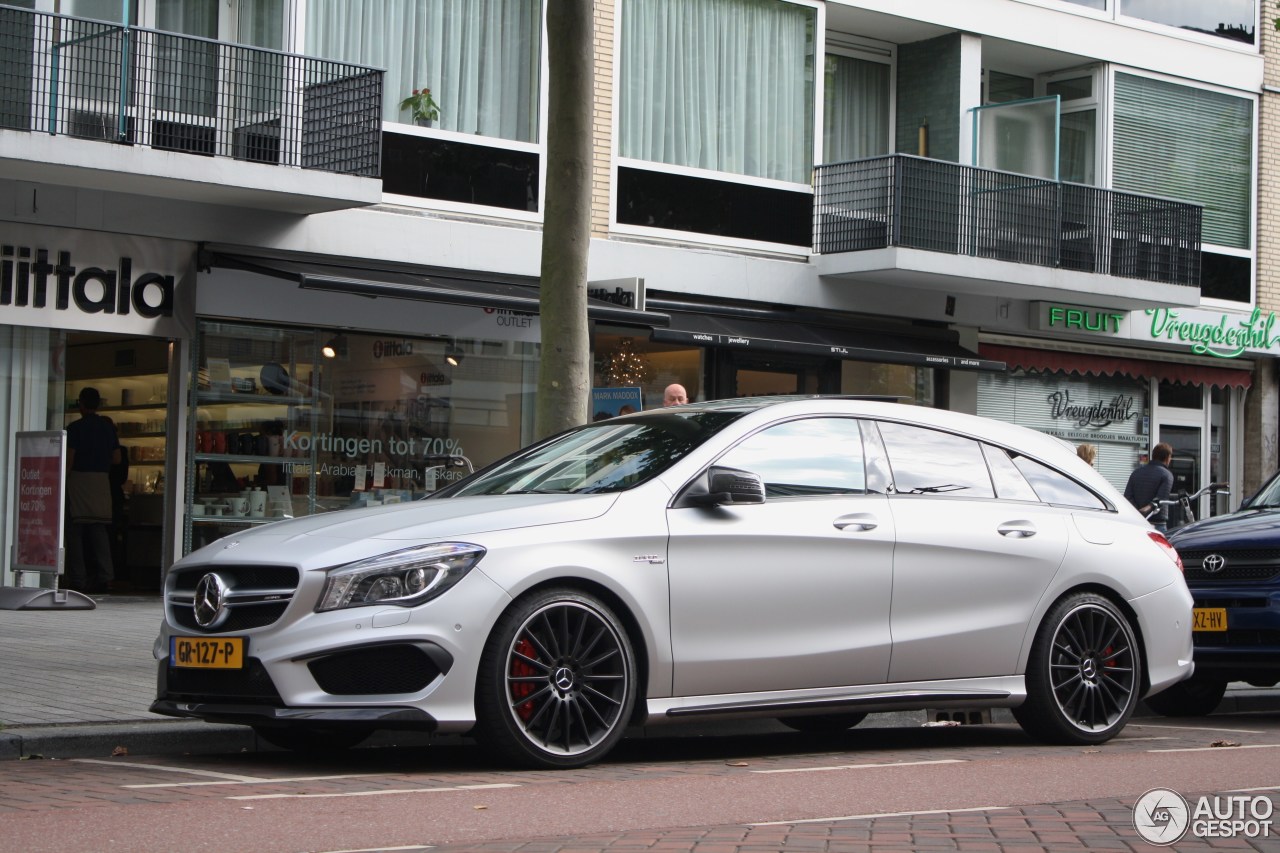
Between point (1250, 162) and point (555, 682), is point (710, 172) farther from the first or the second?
point (555, 682)

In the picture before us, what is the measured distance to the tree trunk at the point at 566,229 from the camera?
11.0 meters

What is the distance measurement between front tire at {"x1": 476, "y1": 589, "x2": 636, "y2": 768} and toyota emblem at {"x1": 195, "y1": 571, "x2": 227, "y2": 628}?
3.73ft

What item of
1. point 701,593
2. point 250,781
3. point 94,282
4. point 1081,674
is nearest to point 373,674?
point 250,781

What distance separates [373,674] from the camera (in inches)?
274

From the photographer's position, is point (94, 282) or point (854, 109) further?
point (854, 109)

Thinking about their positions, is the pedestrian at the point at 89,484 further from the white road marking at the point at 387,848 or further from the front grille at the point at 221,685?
the white road marking at the point at 387,848

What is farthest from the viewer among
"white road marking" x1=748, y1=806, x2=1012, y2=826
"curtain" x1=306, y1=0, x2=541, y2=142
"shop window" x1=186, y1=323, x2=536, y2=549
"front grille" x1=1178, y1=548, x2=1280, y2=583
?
"curtain" x1=306, y1=0, x2=541, y2=142

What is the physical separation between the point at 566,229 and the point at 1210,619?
15.3 feet

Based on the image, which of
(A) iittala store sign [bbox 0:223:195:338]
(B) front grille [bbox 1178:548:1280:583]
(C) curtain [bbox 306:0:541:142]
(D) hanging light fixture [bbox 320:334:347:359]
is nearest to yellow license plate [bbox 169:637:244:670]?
(B) front grille [bbox 1178:548:1280:583]

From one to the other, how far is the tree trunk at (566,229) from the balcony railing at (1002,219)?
10482mm

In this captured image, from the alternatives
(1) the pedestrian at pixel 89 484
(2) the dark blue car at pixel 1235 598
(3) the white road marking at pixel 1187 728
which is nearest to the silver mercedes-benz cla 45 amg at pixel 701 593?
(3) the white road marking at pixel 1187 728

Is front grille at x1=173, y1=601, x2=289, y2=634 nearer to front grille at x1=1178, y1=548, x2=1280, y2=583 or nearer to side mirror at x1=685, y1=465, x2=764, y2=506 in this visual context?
side mirror at x1=685, y1=465, x2=764, y2=506

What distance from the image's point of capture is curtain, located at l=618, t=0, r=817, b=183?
20625mm

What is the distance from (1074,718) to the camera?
8766 millimetres
